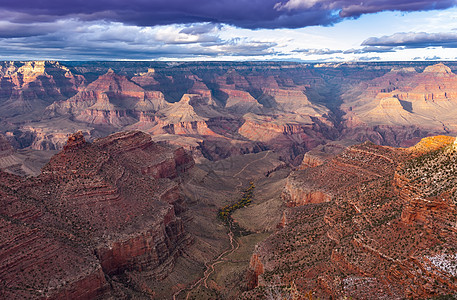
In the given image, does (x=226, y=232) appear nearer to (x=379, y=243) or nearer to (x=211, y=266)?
(x=211, y=266)

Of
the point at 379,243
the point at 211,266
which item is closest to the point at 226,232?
the point at 211,266

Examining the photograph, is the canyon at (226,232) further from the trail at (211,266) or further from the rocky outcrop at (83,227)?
the trail at (211,266)

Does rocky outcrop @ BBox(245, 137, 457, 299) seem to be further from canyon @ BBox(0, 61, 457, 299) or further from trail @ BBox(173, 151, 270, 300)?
trail @ BBox(173, 151, 270, 300)

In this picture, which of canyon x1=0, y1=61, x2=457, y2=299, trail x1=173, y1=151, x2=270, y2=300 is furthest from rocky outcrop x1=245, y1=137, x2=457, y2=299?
trail x1=173, y1=151, x2=270, y2=300

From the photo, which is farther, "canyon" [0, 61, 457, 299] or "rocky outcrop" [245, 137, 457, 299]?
"canyon" [0, 61, 457, 299]

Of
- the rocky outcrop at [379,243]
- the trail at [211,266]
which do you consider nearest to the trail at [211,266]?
the trail at [211,266]

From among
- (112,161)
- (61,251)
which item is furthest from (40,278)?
(112,161)

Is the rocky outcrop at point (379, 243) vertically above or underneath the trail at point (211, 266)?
above

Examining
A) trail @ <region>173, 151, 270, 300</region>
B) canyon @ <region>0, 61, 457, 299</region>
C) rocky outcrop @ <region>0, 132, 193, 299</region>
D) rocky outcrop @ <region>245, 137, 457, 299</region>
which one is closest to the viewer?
rocky outcrop @ <region>245, 137, 457, 299</region>
